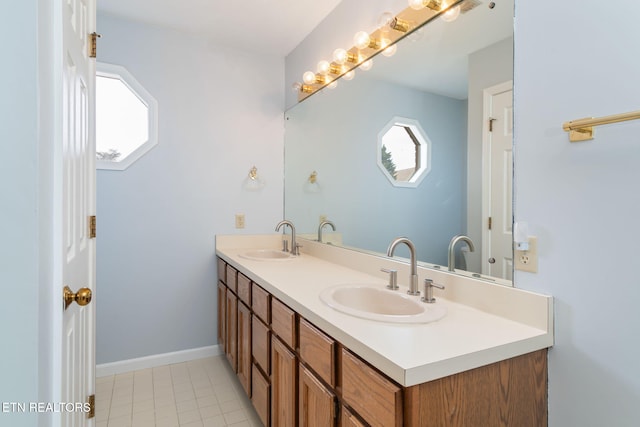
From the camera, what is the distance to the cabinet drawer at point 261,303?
1.62 metres

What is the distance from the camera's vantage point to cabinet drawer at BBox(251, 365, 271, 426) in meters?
1.61

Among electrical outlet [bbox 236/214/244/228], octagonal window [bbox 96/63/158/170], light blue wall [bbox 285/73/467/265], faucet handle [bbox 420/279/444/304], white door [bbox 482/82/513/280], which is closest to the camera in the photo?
white door [bbox 482/82/513/280]

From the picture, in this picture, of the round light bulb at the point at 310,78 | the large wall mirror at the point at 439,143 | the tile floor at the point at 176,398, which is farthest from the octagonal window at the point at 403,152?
the tile floor at the point at 176,398

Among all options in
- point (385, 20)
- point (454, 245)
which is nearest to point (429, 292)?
point (454, 245)

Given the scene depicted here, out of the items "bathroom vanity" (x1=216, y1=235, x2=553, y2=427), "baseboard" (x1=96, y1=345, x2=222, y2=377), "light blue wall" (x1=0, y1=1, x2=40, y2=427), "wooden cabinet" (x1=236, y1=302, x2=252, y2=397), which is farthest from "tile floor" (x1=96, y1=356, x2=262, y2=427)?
"light blue wall" (x1=0, y1=1, x2=40, y2=427)

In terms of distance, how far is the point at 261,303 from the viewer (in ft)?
5.60

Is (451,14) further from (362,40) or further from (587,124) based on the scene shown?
(587,124)

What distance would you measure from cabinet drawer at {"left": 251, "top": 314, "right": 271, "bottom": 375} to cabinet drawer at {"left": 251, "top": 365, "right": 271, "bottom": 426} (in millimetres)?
60

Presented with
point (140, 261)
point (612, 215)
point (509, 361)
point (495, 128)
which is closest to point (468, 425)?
point (509, 361)

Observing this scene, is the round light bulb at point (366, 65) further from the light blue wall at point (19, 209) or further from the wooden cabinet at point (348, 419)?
the wooden cabinet at point (348, 419)

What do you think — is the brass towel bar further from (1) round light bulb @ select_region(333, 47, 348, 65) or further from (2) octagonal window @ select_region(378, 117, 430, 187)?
(1) round light bulb @ select_region(333, 47, 348, 65)

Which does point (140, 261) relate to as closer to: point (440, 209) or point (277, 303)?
point (277, 303)

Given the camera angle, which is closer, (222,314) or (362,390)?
(362,390)

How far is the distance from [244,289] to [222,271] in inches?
24.4
